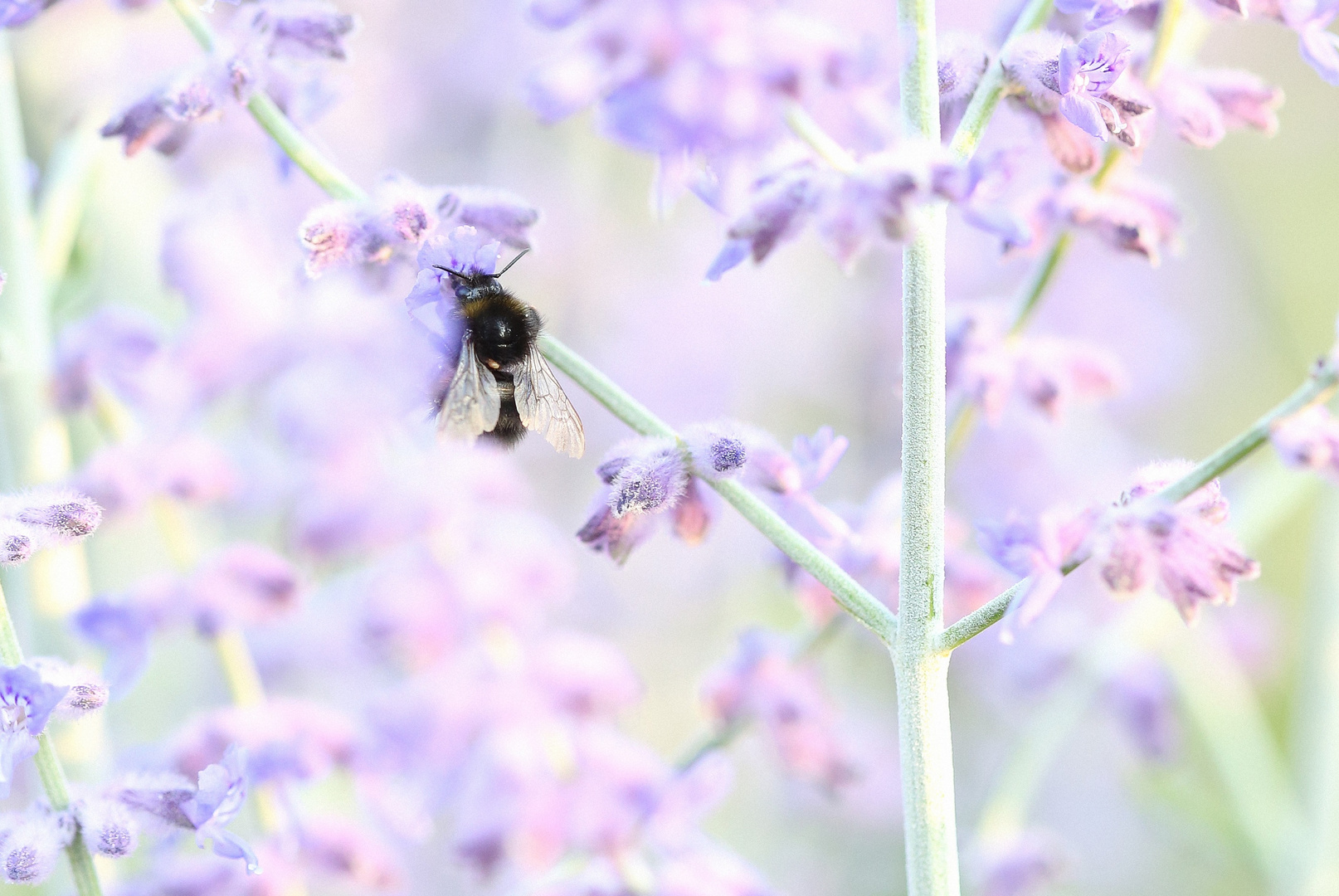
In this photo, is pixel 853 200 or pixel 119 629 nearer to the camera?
pixel 853 200

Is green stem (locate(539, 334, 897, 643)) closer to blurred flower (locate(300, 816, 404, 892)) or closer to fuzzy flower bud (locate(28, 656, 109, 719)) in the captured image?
fuzzy flower bud (locate(28, 656, 109, 719))

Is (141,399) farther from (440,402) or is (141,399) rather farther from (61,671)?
(61,671)

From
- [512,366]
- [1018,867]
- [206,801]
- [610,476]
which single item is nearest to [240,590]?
[512,366]

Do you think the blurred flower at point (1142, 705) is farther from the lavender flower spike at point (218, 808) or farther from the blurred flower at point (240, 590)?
the lavender flower spike at point (218, 808)

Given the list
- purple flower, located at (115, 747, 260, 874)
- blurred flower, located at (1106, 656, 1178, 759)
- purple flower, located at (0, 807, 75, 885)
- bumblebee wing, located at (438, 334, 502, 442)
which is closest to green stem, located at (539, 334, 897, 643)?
bumblebee wing, located at (438, 334, 502, 442)

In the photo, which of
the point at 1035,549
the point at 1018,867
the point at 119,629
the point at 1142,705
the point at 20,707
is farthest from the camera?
the point at 1142,705

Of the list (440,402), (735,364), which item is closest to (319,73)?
(440,402)

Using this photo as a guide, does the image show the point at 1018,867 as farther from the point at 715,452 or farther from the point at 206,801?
the point at 206,801
